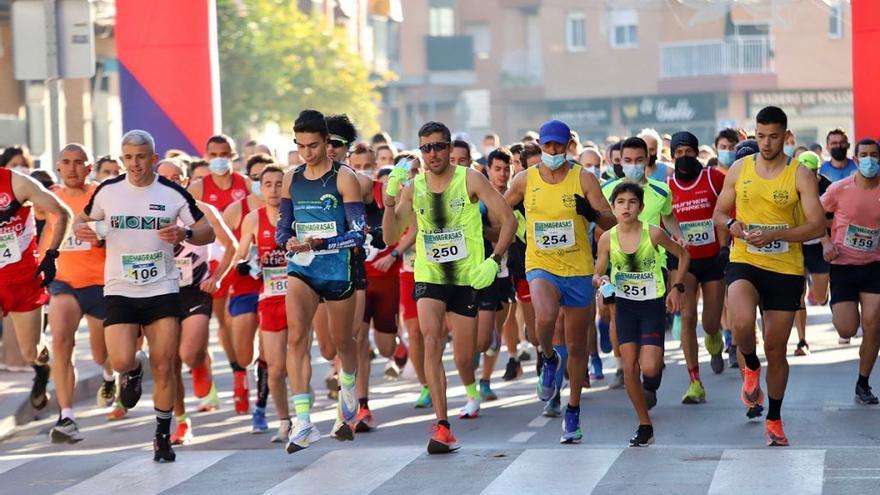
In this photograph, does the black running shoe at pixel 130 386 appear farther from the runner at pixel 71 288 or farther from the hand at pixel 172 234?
the runner at pixel 71 288

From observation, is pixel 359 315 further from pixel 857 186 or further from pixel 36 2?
pixel 36 2

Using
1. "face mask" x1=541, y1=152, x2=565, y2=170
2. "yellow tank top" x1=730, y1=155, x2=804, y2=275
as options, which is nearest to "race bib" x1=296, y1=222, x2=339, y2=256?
"face mask" x1=541, y1=152, x2=565, y2=170

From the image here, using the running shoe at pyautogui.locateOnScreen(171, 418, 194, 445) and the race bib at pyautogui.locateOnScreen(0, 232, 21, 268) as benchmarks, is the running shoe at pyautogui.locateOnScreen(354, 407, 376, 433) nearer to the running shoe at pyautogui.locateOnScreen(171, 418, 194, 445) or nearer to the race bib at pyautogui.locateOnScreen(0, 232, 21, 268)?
the running shoe at pyautogui.locateOnScreen(171, 418, 194, 445)

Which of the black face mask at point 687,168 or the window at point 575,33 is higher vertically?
the window at point 575,33

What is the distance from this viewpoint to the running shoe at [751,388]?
1159 centimetres

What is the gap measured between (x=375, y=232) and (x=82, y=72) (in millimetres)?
5286

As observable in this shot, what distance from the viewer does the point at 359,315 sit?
12.6m

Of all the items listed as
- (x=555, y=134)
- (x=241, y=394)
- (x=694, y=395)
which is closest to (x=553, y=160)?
(x=555, y=134)

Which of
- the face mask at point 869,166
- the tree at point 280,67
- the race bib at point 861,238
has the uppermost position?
the tree at point 280,67

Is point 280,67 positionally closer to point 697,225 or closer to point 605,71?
point 605,71

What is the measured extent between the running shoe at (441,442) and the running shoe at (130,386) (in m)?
2.00

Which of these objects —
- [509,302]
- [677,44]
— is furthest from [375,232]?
[677,44]

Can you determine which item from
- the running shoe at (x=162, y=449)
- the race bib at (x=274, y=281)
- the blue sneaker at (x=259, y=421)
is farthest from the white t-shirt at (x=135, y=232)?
the blue sneaker at (x=259, y=421)

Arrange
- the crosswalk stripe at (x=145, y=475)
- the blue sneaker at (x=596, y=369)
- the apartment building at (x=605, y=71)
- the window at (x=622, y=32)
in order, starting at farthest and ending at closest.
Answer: the window at (x=622, y=32) < the apartment building at (x=605, y=71) < the blue sneaker at (x=596, y=369) < the crosswalk stripe at (x=145, y=475)
